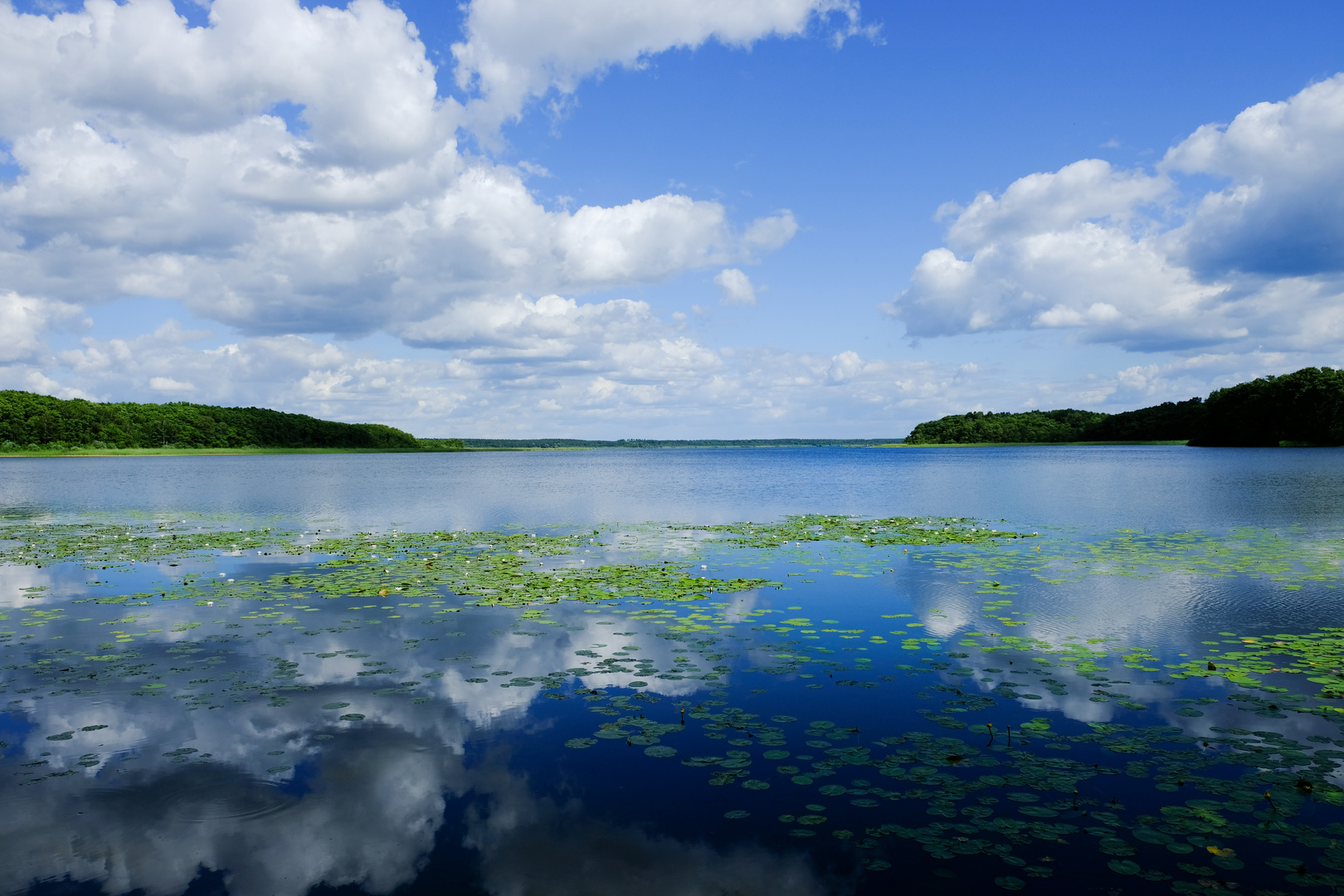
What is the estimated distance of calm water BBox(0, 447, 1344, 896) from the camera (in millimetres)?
7266

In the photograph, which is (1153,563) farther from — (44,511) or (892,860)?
(44,511)

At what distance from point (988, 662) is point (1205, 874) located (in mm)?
6639

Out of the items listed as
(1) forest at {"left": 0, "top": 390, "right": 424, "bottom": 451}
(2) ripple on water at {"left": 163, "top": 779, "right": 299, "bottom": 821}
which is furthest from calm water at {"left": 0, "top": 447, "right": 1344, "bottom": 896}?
(1) forest at {"left": 0, "top": 390, "right": 424, "bottom": 451}

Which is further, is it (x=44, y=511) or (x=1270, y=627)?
(x=44, y=511)

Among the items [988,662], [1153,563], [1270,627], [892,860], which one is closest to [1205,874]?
[892,860]

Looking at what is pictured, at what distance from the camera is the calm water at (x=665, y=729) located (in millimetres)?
7266

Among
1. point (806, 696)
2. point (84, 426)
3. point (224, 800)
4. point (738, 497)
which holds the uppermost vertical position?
point (84, 426)

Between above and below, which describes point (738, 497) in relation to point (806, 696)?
above

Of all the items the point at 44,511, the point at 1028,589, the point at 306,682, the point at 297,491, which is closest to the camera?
the point at 306,682

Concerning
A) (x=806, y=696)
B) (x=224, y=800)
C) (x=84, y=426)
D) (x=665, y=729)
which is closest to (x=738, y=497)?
(x=806, y=696)

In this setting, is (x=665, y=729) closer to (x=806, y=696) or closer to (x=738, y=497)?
(x=806, y=696)

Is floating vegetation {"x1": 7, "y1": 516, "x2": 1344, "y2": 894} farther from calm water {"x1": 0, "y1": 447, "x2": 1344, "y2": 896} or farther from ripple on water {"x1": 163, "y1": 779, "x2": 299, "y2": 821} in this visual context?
ripple on water {"x1": 163, "y1": 779, "x2": 299, "y2": 821}

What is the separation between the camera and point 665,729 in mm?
10430

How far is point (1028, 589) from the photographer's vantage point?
19.6m
